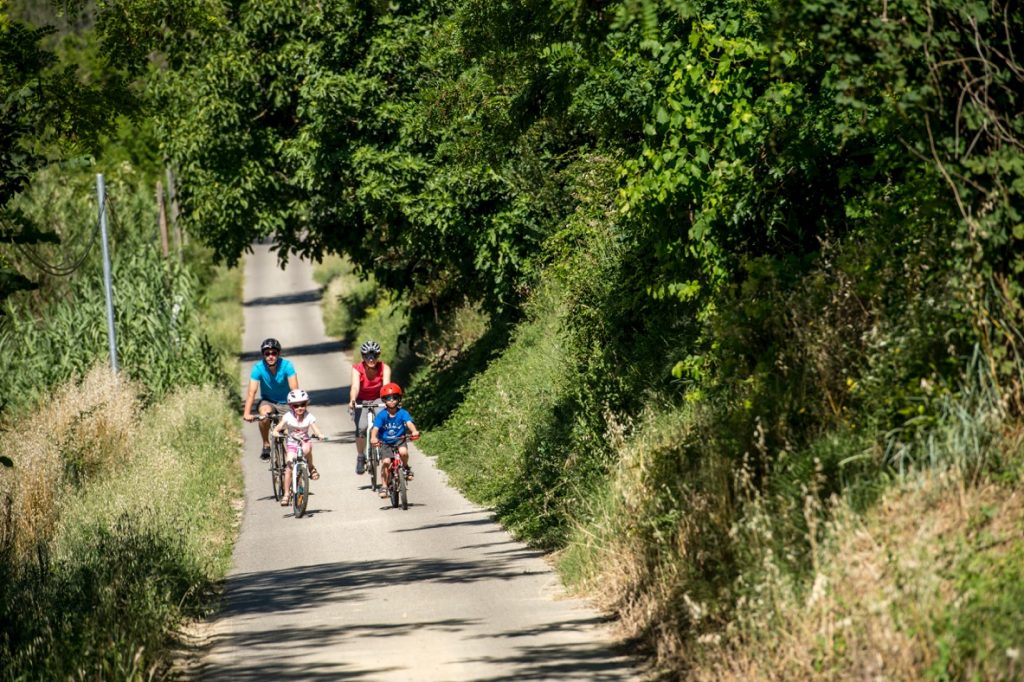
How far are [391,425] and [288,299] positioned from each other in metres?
53.2

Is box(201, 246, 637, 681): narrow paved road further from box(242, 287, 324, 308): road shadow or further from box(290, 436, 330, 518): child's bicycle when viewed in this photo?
box(242, 287, 324, 308): road shadow

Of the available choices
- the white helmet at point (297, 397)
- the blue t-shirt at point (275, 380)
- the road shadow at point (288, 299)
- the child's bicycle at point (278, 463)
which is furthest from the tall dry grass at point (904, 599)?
the road shadow at point (288, 299)

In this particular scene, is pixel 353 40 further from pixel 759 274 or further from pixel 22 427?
pixel 759 274

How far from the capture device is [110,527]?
45.8 feet

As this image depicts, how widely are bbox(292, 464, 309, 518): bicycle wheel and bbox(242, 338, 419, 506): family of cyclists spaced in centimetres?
40

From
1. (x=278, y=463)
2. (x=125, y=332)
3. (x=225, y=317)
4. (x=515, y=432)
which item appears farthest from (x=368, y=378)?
(x=225, y=317)

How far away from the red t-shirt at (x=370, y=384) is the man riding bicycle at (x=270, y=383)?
2.98 ft

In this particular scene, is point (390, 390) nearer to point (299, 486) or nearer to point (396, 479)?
point (396, 479)

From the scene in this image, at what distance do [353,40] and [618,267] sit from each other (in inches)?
564

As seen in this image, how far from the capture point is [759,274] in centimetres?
1088

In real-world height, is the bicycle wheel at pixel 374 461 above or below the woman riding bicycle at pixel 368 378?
below

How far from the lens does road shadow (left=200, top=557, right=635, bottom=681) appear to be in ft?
30.2

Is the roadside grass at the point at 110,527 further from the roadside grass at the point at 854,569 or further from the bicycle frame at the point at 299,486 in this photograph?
the roadside grass at the point at 854,569

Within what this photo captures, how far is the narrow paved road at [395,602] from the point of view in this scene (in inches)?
370
